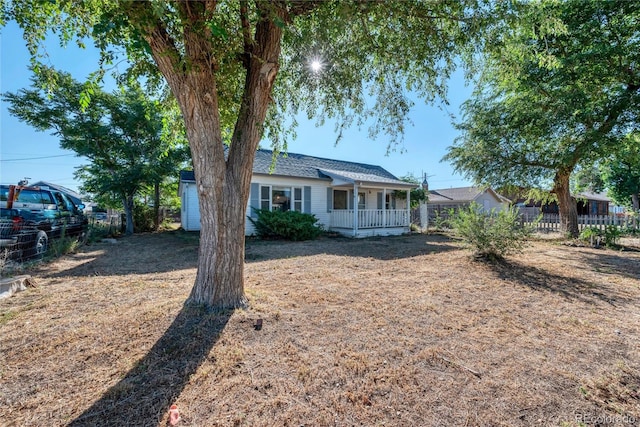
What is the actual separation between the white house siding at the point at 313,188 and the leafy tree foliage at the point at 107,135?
4.16 meters

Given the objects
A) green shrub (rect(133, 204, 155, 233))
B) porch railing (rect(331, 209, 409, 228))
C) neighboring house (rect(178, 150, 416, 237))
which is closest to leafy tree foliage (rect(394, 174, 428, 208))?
neighboring house (rect(178, 150, 416, 237))

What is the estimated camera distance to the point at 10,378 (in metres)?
2.16

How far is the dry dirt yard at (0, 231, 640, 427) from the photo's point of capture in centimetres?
186

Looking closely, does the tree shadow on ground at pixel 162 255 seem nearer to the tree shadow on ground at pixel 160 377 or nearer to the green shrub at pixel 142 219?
the tree shadow on ground at pixel 160 377

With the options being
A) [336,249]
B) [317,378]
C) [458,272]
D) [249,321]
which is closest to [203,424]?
[317,378]

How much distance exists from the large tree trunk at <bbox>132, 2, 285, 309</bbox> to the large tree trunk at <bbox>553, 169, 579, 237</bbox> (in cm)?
1306

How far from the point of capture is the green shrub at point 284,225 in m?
11.0

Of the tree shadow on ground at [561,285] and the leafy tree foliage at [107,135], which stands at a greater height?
the leafy tree foliage at [107,135]

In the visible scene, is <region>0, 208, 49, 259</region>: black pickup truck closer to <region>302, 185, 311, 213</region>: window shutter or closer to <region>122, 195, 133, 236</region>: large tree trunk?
<region>122, 195, 133, 236</region>: large tree trunk

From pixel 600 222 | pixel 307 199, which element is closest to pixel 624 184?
pixel 600 222

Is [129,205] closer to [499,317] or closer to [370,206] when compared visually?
[370,206]

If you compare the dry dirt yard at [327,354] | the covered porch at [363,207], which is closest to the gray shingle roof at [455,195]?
the covered porch at [363,207]

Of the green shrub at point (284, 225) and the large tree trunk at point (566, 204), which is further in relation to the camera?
the large tree trunk at point (566, 204)

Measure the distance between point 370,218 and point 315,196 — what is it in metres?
2.89
